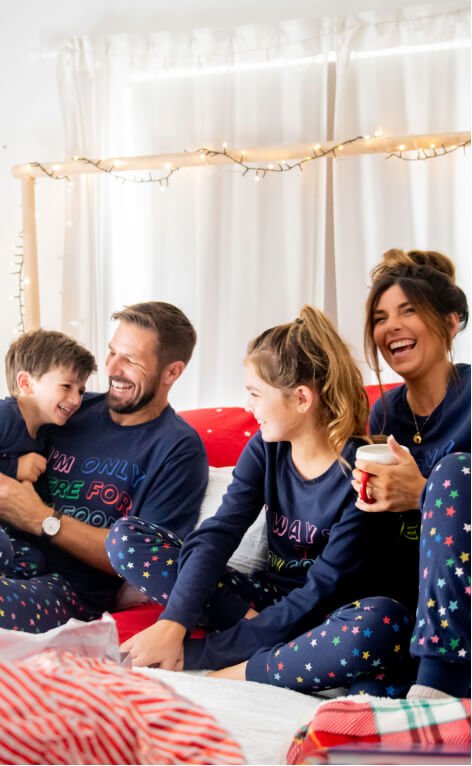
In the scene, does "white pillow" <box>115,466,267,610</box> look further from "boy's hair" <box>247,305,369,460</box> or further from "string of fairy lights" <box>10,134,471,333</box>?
"string of fairy lights" <box>10,134,471,333</box>

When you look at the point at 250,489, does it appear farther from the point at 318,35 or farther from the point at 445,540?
the point at 318,35

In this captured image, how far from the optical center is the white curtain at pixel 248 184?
2609mm

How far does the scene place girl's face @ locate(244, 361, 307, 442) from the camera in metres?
1.52

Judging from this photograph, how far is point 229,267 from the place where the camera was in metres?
2.79

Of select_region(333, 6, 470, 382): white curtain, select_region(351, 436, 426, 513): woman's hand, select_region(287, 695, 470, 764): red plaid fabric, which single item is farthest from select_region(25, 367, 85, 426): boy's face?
select_region(333, 6, 470, 382): white curtain

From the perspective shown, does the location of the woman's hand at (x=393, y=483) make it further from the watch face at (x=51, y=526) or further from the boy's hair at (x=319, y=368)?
the watch face at (x=51, y=526)

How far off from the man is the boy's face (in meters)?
0.05

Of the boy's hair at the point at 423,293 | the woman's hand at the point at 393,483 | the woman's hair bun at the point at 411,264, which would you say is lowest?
→ the woman's hand at the point at 393,483

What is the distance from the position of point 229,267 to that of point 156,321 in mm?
982

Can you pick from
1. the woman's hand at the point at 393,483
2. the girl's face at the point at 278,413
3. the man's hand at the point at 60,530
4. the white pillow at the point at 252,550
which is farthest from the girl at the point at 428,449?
the man's hand at the point at 60,530

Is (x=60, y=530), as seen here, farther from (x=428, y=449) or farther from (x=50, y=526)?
(x=428, y=449)

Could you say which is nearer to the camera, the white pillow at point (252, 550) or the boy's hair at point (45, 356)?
the white pillow at point (252, 550)

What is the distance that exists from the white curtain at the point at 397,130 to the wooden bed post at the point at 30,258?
1009mm

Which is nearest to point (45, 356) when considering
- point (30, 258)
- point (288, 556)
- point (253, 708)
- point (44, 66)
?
point (288, 556)
